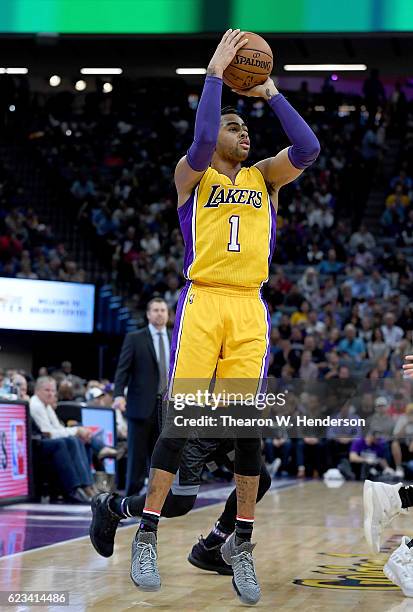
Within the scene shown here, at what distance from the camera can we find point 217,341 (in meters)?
4.92

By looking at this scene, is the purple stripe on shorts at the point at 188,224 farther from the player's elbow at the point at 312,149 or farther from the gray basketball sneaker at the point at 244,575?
the gray basketball sneaker at the point at 244,575

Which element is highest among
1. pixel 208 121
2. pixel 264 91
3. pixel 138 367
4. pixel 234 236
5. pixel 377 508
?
pixel 264 91

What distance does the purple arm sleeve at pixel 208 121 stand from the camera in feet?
15.9

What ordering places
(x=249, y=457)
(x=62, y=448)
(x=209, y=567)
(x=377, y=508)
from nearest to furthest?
(x=249, y=457)
(x=377, y=508)
(x=209, y=567)
(x=62, y=448)

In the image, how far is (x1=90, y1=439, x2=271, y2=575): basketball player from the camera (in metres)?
5.46

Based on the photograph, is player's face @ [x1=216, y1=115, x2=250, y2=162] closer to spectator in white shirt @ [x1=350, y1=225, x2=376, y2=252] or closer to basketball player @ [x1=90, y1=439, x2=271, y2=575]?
basketball player @ [x1=90, y1=439, x2=271, y2=575]

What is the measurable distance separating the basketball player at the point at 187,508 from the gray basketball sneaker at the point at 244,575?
534 millimetres

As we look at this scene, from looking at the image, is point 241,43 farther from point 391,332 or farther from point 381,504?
point 391,332

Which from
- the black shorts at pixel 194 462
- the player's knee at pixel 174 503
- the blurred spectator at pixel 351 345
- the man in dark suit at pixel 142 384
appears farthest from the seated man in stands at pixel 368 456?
the player's knee at pixel 174 503

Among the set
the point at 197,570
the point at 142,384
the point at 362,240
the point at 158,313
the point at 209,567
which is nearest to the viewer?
the point at 209,567

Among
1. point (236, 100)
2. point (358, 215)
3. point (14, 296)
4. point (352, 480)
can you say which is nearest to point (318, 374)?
point (352, 480)

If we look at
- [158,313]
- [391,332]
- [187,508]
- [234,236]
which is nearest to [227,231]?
[234,236]

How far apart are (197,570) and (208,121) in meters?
2.39

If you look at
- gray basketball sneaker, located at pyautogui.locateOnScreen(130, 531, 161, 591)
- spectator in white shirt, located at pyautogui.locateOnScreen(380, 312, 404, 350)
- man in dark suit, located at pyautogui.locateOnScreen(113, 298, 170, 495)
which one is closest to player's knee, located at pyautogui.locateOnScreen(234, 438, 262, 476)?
gray basketball sneaker, located at pyautogui.locateOnScreen(130, 531, 161, 591)
